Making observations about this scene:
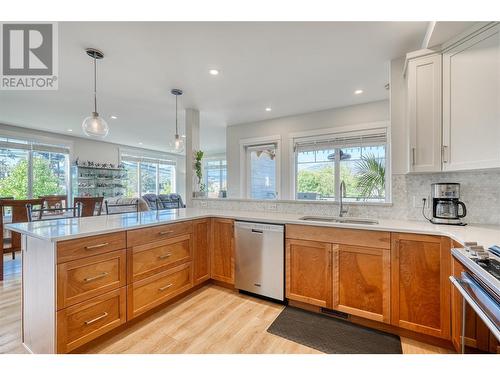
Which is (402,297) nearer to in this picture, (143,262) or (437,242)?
(437,242)

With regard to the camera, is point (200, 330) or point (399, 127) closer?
point (200, 330)

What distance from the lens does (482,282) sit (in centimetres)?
105

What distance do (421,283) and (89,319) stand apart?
2458mm

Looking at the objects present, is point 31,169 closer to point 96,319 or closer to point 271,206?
point 96,319

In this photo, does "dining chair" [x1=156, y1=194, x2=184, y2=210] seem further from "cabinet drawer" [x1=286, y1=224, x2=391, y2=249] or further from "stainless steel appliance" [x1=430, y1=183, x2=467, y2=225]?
"stainless steel appliance" [x1=430, y1=183, x2=467, y2=225]

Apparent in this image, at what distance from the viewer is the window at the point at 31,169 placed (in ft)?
15.8

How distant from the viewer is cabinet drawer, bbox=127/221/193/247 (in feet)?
6.29

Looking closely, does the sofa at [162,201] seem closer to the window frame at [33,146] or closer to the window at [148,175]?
the window at [148,175]

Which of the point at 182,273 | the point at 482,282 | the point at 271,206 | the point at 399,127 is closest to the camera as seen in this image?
the point at 482,282

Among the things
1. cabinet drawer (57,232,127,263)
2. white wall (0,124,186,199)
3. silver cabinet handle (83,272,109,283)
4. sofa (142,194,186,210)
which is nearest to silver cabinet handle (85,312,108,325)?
silver cabinet handle (83,272,109,283)

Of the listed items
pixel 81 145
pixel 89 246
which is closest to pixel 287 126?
pixel 89 246

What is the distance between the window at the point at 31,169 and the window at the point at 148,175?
6.04ft

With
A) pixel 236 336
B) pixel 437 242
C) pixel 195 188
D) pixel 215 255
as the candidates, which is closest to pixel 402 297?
pixel 437 242

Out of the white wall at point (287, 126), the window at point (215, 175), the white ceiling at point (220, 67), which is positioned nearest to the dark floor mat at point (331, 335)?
the white ceiling at point (220, 67)
